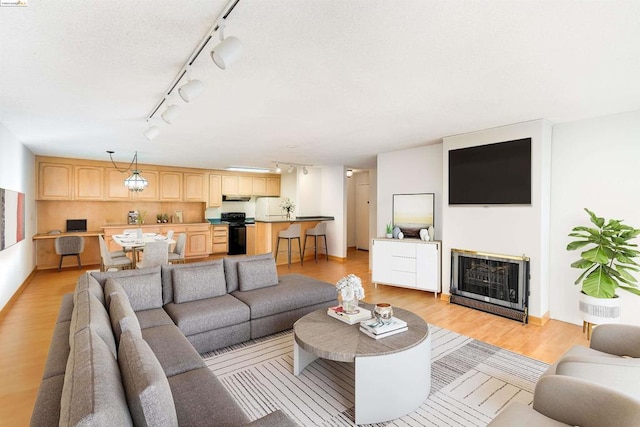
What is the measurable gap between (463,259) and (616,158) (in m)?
2.07

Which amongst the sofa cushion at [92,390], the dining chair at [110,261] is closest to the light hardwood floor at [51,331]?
the dining chair at [110,261]

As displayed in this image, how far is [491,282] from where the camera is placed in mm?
4246

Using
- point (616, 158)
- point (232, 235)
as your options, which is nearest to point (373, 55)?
point (616, 158)

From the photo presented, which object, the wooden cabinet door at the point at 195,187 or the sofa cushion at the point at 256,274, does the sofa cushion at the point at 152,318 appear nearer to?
the sofa cushion at the point at 256,274

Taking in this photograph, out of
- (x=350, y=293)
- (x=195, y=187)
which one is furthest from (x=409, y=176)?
(x=195, y=187)

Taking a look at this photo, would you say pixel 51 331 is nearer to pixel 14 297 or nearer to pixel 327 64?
pixel 14 297

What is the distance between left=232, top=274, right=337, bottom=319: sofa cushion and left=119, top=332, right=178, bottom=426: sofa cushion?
6.27 ft

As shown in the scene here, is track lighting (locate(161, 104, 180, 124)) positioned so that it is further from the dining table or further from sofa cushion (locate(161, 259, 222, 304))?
the dining table

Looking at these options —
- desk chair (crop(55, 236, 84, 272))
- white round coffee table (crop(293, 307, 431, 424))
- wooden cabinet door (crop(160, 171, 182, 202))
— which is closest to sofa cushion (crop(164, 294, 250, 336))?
white round coffee table (crop(293, 307, 431, 424))

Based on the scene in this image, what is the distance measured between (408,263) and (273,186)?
18.9 ft

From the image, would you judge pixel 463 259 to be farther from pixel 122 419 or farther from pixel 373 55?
pixel 122 419

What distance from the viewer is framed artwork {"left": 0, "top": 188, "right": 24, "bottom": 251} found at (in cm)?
370

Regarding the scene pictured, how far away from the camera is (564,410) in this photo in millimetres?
1485


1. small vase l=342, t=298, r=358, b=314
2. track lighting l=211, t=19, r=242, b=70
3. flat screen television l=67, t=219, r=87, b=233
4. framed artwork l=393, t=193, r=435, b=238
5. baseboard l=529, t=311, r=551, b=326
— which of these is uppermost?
track lighting l=211, t=19, r=242, b=70
